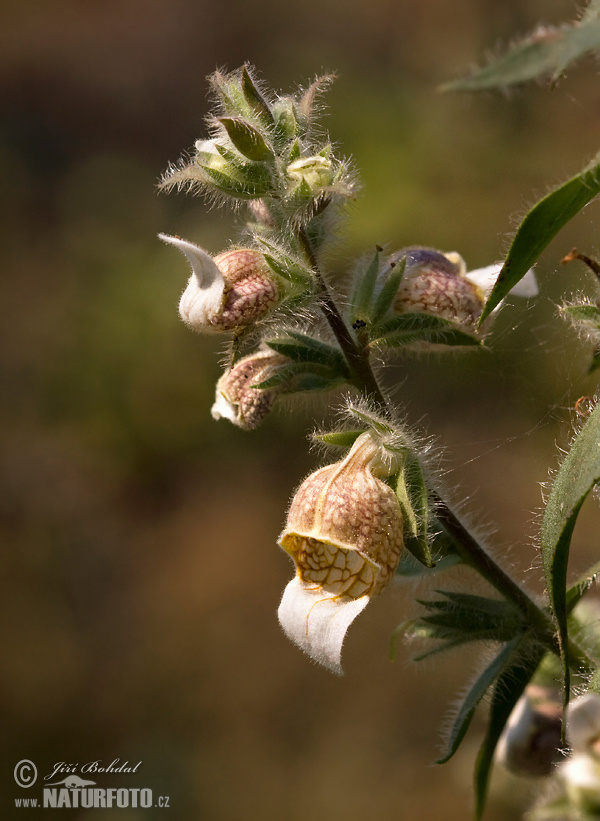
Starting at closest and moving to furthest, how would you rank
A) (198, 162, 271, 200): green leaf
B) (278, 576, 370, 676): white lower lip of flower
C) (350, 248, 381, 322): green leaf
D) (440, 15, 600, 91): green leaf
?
(440, 15, 600, 91): green leaf
(278, 576, 370, 676): white lower lip of flower
(198, 162, 271, 200): green leaf
(350, 248, 381, 322): green leaf

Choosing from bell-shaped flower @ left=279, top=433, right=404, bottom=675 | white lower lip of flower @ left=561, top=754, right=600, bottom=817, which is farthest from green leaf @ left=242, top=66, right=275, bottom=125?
white lower lip of flower @ left=561, top=754, right=600, bottom=817

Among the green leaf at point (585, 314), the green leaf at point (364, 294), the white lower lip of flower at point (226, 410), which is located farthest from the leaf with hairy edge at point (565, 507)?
the white lower lip of flower at point (226, 410)

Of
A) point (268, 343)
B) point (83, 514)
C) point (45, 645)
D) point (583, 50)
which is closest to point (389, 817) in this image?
point (45, 645)

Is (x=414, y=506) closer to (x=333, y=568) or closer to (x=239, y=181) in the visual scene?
(x=333, y=568)

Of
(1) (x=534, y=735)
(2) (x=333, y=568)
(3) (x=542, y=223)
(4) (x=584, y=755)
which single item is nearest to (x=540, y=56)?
(3) (x=542, y=223)

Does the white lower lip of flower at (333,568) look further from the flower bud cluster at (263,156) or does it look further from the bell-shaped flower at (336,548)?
the flower bud cluster at (263,156)

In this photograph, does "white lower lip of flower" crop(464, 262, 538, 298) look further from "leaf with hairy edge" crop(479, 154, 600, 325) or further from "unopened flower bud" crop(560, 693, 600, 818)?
"unopened flower bud" crop(560, 693, 600, 818)
